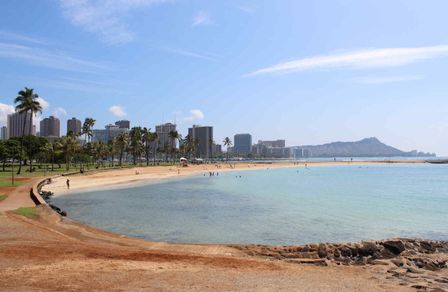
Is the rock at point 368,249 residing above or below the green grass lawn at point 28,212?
below

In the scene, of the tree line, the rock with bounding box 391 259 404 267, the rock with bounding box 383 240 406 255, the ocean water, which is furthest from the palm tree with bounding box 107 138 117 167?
the rock with bounding box 391 259 404 267

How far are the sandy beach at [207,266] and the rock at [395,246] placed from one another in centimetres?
4

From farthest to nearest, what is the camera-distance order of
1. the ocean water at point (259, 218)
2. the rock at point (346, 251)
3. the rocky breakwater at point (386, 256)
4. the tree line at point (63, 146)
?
the tree line at point (63, 146) → the ocean water at point (259, 218) → the rock at point (346, 251) → the rocky breakwater at point (386, 256)

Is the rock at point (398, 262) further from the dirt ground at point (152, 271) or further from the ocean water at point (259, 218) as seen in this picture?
the ocean water at point (259, 218)

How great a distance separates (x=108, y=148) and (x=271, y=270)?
113677 millimetres

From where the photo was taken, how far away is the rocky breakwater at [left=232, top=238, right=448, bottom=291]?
1420 centimetres

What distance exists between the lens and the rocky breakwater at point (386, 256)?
14203 mm

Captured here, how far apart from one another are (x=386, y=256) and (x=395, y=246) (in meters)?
1.05

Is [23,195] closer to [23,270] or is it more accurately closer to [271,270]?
[23,270]

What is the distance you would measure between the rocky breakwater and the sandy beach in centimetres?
4

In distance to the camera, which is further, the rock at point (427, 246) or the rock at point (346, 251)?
the rock at point (427, 246)

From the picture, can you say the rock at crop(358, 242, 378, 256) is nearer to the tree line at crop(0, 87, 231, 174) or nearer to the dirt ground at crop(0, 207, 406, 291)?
the dirt ground at crop(0, 207, 406, 291)

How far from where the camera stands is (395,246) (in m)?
18.0

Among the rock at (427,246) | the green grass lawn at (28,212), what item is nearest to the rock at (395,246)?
the rock at (427,246)
